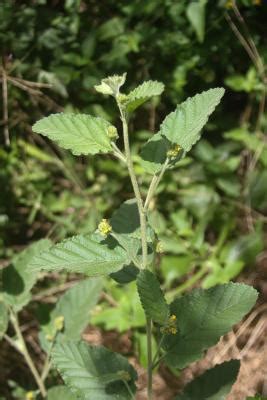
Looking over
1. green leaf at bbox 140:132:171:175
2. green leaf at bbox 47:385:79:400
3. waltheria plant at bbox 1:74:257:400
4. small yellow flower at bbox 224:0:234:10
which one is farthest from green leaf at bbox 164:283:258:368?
small yellow flower at bbox 224:0:234:10

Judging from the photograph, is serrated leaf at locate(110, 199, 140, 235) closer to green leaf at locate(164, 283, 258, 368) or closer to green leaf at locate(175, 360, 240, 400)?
green leaf at locate(164, 283, 258, 368)

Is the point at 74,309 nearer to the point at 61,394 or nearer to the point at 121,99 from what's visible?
the point at 61,394

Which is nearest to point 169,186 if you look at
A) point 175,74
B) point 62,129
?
point 175,74

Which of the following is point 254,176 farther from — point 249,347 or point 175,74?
point 249,347

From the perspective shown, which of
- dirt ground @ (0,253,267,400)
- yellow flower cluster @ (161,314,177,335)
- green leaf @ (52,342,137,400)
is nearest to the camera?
yellow flower cluster @ (161,314,177,335)

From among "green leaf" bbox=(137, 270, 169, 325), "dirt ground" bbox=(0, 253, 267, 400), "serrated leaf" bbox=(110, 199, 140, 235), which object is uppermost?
"serrated leaf" bbox=(110, 199, 140, 235)

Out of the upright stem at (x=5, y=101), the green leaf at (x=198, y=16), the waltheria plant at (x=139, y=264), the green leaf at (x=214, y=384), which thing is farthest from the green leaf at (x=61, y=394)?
the green leaf at (x=198, y=16)

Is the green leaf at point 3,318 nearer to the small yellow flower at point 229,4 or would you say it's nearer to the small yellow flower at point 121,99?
the small yellow flower at point 121,99
